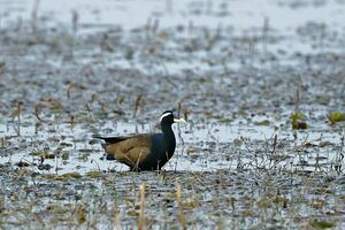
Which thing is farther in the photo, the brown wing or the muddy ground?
the brown wing

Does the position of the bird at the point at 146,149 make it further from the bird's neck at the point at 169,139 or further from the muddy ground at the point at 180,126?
the muddy ground at the point at 180,126

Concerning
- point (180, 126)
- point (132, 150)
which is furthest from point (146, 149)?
point (180, 126)

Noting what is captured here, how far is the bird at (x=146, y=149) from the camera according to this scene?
11688 millimetres

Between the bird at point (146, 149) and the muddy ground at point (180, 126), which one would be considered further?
the bird at point (146, 149)

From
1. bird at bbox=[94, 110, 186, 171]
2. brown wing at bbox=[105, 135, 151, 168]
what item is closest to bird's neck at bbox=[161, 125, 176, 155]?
bird at bbox=[94, 110, 186, 171]

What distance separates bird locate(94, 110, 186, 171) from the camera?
38.3 ft

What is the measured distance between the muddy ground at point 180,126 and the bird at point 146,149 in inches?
7.0

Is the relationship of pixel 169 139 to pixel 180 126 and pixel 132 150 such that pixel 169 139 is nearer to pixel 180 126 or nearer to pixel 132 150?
pixel 132 150

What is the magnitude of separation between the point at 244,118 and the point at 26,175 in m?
4.73

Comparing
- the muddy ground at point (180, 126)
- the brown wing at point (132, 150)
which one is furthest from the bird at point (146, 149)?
the muddy ground at point (180, 126)

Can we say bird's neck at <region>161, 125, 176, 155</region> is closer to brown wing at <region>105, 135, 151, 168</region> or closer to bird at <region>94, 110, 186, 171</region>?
bird at <region>94, 110, 186, 171</region>

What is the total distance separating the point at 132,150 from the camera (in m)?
11.8

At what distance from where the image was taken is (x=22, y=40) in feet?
71.5

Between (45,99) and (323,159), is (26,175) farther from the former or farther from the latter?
(45,99)
